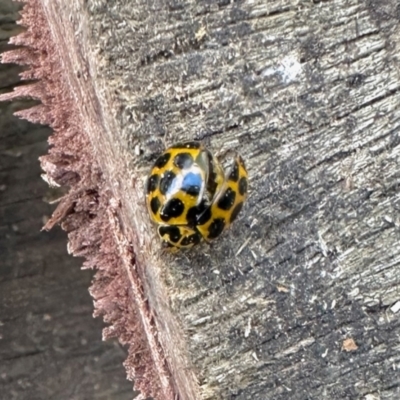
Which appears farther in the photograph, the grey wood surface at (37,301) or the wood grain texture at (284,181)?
the grey wood surface at (37,301)

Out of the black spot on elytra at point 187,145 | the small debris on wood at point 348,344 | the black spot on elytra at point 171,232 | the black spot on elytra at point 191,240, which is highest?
the black spot on elytra at point 187,145

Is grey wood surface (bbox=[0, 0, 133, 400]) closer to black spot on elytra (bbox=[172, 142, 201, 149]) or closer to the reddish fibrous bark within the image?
the reddish fibrous bark

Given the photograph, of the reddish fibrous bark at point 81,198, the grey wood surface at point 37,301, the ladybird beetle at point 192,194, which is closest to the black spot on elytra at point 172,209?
the ladybird beetle at point 192,194

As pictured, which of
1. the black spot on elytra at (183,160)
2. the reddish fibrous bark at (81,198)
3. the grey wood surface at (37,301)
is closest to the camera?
the black spot on elytra at (183,160)

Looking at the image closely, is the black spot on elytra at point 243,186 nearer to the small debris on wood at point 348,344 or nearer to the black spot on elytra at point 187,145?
the black spot on elytra at point 187,145

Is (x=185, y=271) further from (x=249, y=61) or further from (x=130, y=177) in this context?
(x=249, y=61)

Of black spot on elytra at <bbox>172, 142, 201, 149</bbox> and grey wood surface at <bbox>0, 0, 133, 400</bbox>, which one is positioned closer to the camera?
black spot on elytra at <bbox>172, 142, 201, 149</bbox>

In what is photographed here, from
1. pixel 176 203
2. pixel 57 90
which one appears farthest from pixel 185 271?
pixel 57 90

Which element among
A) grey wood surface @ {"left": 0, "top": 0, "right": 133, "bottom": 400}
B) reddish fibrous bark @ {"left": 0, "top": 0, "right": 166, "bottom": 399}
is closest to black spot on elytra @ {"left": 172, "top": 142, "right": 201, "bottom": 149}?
reddish fibrous bark @ {"left": 0, "top": 0, "right": 166, "bottom": 399}

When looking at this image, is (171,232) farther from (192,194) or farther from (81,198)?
(81,198)
